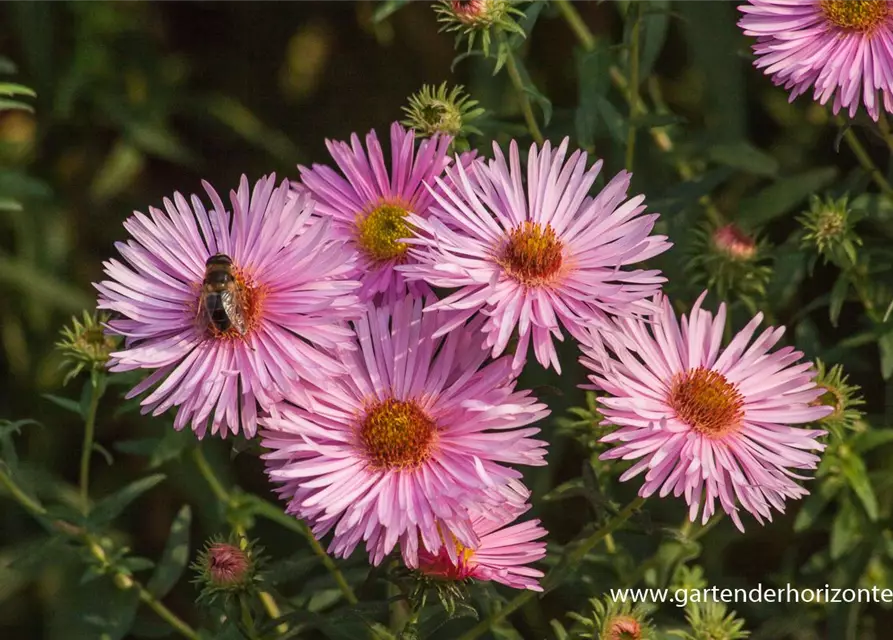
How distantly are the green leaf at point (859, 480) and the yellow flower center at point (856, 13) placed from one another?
25.4 inches

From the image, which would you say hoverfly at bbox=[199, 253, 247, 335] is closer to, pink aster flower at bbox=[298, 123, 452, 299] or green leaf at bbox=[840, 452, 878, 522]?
pink aster flower at bbox=[298, 123, 452, 299]

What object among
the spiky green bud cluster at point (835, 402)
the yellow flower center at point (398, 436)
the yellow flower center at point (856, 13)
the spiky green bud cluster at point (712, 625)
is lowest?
the spiky green bud cluster at point (712, 625)

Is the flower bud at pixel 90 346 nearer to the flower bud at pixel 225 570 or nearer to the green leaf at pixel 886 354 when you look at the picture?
the flower bud at pixel 225 570

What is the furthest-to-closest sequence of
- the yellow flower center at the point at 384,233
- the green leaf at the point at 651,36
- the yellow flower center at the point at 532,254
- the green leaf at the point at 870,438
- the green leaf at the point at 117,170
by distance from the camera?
the green leaf at the point at 117,170 → the green leaf at the point at 651,36 → the green leaf at the point at 870,438 → the yellow flower center at the point at 384,233 → the yellow flower center at the point at 532,254

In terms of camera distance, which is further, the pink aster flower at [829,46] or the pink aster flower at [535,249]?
the pink aster flower at [829,46]

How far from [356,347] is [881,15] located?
929 mm

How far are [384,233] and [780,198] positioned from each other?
0.78 metres

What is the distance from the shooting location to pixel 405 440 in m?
1.33

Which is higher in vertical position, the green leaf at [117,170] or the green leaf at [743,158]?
the green leaf at [743,158]

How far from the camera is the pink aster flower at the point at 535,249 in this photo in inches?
50.2

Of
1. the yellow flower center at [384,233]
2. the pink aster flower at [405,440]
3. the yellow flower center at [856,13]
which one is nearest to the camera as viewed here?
the pink aster flower at [405,440]

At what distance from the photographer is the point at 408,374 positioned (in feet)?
4.51

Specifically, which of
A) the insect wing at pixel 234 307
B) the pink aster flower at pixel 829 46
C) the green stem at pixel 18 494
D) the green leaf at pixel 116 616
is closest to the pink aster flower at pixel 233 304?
the insect wing at pixel 234 307

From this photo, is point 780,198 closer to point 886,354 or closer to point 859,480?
point 886,354
